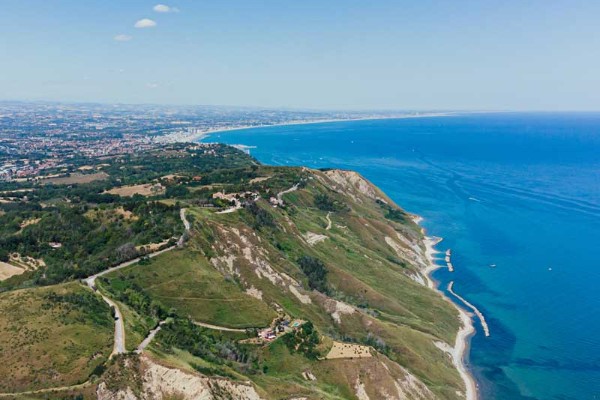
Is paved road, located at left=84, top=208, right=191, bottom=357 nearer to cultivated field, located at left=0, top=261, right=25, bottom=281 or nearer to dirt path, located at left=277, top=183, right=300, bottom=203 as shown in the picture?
cultivated field, located at left=0, top=261, right=25, bottom=281

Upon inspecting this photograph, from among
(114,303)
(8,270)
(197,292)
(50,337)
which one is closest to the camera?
(50,337)

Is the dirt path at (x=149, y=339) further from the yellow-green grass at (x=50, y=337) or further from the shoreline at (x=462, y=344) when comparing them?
the shoreline at (x=462, y=344)

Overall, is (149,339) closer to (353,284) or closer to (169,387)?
(169,387)

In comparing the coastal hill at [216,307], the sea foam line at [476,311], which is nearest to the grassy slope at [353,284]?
the coastal hill at [216,307]

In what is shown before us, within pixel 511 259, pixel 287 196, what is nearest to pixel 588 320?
pixel 511 259

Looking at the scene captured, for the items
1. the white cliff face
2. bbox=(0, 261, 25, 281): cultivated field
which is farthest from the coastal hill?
bbox=(0, 261, 25, 281): cultivated field

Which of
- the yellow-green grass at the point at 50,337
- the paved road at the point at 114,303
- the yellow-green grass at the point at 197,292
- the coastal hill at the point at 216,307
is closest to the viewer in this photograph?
the yellow-green grass at the point at 50,337

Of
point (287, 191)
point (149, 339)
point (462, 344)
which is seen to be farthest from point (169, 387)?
point (287, 191)
